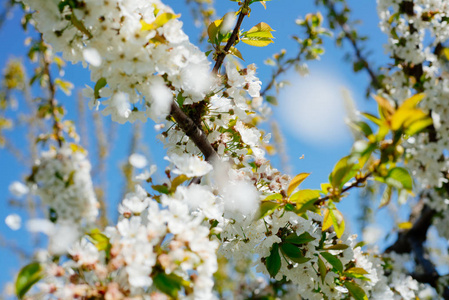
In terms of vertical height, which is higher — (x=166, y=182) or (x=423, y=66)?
(x=423, y=66)

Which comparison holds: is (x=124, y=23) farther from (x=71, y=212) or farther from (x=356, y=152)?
(x=356, y=152)

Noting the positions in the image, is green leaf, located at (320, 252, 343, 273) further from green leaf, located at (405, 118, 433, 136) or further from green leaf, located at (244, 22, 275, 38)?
green leaf, located at (244, 22, 275, 38)

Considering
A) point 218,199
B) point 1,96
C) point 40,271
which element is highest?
point 1,96

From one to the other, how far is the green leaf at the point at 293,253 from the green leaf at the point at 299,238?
0.07ft

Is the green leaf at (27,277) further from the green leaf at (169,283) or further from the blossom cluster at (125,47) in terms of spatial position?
the blossom cluster at (125,47)

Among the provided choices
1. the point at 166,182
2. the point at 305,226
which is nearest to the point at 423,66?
the point at 305,226

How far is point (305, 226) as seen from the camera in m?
1.41

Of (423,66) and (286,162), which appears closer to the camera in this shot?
(423,66)

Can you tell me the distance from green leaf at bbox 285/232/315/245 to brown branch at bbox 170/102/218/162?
0.45 metres

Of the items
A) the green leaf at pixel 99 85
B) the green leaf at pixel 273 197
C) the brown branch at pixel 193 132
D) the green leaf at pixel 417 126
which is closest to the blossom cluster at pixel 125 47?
the green leaf at pixel 99 85

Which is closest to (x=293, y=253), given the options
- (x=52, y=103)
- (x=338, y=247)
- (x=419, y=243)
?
(x=338, y=247)

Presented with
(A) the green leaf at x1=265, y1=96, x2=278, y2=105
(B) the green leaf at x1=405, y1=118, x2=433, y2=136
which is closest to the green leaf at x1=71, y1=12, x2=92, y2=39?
(B) the green leaf at x1=405, y1=118, x2=433, y2=136

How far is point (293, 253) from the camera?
1.33m

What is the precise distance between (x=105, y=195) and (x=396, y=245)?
4.47 metres
